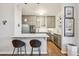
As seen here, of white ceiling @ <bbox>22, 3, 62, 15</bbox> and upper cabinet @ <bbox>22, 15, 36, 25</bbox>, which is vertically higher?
white ceiling @ <bbox>22, 3, 62, 15</bbox>

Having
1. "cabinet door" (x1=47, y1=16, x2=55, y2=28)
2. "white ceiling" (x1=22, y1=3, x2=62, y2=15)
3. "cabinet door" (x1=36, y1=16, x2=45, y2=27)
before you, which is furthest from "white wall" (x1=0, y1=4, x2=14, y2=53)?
"cabinet door" (x1=47, y1=16, x2=55, y2=28)

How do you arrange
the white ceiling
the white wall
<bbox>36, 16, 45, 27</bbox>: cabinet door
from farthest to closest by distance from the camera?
<bbox>36, 16, 45, 27</bbox>: cabinet door
the white ceiling
the white wall

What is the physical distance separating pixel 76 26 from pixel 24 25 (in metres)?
5.20

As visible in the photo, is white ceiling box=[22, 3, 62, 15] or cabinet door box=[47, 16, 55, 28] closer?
white ceiling box=[22, 3, 62, 15]

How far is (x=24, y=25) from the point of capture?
35.2 ft

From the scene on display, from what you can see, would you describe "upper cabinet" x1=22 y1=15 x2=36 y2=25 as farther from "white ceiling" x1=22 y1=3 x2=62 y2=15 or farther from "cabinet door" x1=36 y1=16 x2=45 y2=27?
"white ceiling" x1=22 y1=3 x2=62 y2=15

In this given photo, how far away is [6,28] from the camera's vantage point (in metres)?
6.22

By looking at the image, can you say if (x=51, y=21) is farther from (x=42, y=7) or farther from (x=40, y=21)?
(x=42, y=7)

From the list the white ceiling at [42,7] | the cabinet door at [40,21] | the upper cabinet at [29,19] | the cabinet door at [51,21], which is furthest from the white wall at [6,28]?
the cabinet door at [51,21]

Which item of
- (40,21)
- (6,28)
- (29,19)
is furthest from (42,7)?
(40,21)

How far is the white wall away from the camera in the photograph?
620 centimetres

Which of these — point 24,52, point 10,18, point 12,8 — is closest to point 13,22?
point 10,18

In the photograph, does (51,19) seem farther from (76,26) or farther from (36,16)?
(76,26)

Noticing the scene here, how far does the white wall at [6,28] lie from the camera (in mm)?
6195
